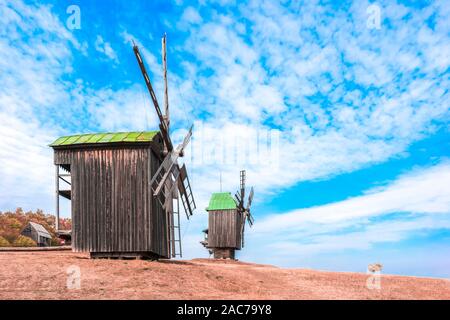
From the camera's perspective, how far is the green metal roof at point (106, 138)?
22.2m

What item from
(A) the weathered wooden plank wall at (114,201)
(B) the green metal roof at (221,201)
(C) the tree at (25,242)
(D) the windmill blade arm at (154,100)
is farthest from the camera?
(C) the tree at (25,242)

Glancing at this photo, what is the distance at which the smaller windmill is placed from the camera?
136 ft

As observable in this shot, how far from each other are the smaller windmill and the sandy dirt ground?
18.9m

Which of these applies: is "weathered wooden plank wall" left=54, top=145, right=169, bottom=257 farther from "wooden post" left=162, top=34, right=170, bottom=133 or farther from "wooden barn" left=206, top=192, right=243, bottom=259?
"wooden barn" left=206, top=192, right=243, bottom=259

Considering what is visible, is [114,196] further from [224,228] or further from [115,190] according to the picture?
[224,228]

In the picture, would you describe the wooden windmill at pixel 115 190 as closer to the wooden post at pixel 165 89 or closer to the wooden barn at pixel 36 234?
the wooden post at pixel 165 89

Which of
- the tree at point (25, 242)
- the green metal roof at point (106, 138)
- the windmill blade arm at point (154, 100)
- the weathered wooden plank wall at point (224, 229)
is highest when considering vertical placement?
the windmill blade arm at point (154, 100)

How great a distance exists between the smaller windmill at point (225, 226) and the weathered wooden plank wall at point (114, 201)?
19.6 metres

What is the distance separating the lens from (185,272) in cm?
1944

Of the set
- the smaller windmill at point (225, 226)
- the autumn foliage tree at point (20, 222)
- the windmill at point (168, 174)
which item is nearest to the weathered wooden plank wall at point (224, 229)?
the smaller windmill at point (225, 226)

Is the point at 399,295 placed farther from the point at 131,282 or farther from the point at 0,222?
the point at 0,222
